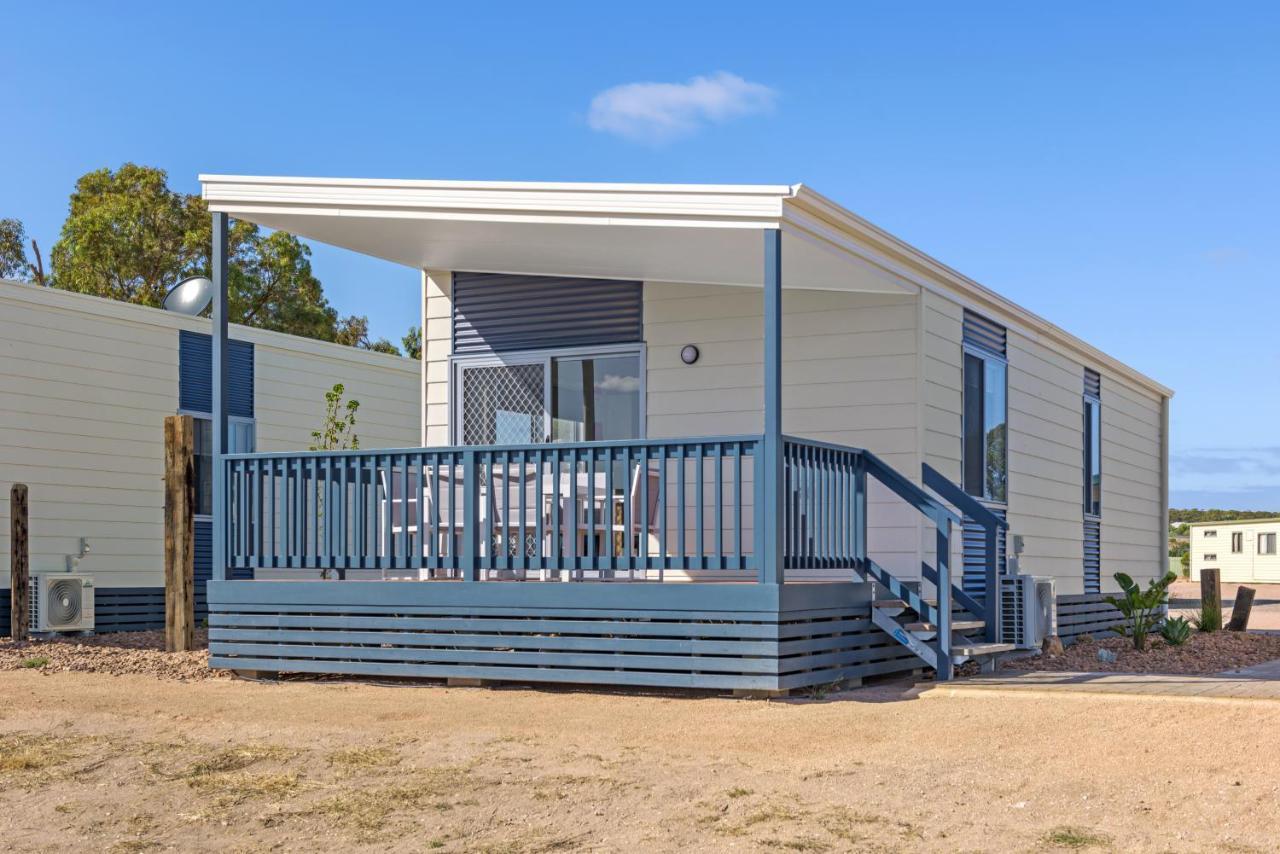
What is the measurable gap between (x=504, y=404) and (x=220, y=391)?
8.56ft

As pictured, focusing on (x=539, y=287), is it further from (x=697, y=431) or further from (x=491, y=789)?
(x=491, y=789)

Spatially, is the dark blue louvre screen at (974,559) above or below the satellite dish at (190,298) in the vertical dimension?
below

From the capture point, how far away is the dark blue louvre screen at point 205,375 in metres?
15.4

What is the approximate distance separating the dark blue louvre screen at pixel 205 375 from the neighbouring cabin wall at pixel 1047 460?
7.80m

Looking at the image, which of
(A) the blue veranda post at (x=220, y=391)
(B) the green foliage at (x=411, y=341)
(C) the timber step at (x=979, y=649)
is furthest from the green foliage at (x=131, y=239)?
(C) the timber step at (x=979, y=649)

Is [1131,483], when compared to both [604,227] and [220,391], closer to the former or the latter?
[604,227]

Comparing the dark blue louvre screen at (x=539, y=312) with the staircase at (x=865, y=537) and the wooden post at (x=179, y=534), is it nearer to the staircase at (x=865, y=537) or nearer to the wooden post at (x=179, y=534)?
the wooden post at (x=179, y=534)

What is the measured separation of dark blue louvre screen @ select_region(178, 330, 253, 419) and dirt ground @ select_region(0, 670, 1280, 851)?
710 centimetres

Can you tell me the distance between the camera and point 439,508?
9547 mm

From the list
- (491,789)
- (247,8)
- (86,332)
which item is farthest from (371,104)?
(491,789)

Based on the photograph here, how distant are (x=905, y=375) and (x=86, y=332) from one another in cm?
813

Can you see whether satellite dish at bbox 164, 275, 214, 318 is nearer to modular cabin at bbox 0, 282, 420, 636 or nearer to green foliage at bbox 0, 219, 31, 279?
modular cabin at bbox 0, 282, 420, 636

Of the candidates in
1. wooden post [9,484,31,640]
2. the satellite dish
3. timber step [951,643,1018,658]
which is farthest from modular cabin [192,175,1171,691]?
the satellite dish

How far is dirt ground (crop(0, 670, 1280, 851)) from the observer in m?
5.51
